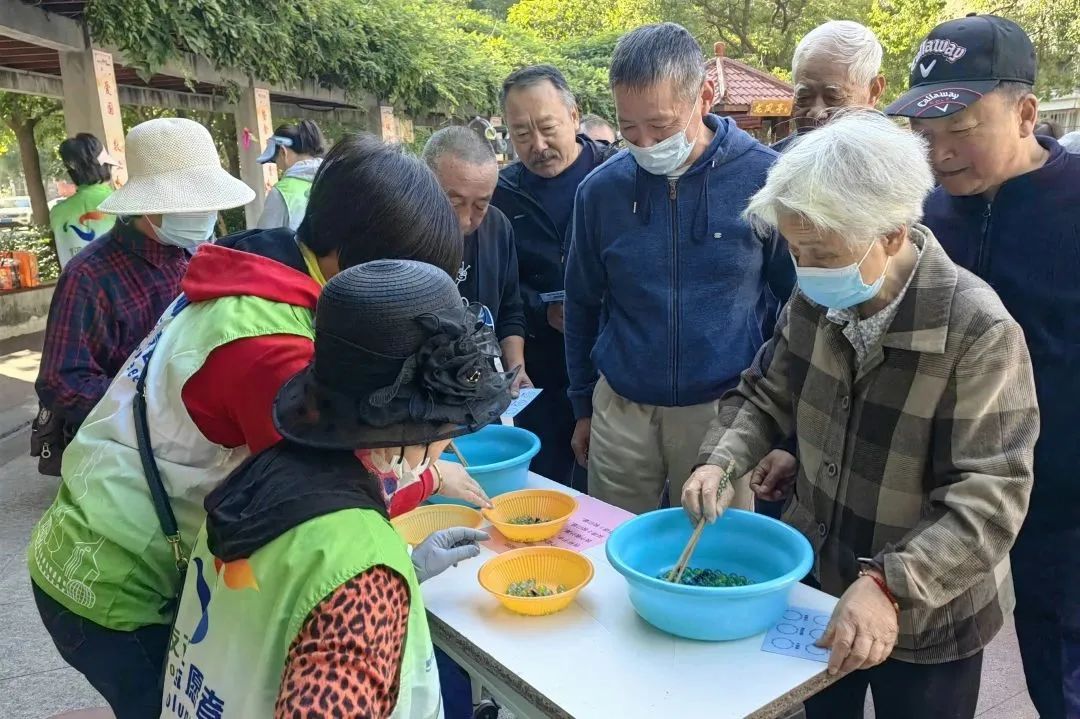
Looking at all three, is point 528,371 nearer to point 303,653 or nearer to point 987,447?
point 987,447

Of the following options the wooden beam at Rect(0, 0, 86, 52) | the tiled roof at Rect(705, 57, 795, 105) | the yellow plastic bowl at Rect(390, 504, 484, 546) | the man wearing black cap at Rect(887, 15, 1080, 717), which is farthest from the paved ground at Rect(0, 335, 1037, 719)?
the tiled roof at Rect(705, 57, 795, 105)

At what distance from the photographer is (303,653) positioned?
0.88 m


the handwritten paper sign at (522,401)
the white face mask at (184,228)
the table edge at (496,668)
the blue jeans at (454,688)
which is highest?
the white face mask at (184,228)

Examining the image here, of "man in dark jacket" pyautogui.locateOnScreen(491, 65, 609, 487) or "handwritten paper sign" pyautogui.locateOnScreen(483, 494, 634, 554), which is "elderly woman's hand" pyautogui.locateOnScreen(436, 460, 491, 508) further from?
"man in dark jacket" pyautogui.locateOnScreen(491, 65, 609, 487)

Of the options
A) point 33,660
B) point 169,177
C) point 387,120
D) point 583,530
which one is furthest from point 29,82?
point 583,530

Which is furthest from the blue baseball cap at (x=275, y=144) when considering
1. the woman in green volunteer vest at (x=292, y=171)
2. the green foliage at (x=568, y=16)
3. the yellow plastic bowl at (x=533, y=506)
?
the green foliage at (x=568, y=16)

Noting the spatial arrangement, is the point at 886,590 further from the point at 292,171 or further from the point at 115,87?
the point at 115,87

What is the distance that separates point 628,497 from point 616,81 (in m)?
1.15

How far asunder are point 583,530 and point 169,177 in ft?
4.90

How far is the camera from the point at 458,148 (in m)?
2.29

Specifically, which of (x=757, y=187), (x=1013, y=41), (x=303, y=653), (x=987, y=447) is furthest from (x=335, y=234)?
(x=1013, y=41)

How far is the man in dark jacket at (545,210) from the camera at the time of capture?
2.73 m

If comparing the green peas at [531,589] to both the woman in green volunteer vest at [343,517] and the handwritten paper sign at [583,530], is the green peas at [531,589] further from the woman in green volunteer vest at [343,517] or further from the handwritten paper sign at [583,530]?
the woman in green volunteer vest at [343,517]

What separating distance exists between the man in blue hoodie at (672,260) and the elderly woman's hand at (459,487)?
60 centimetres
